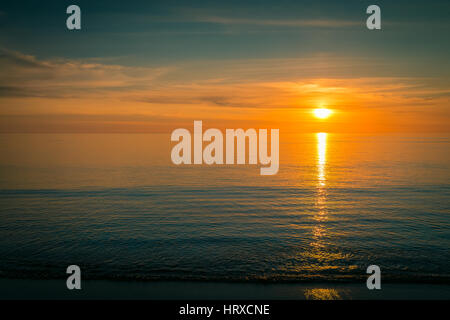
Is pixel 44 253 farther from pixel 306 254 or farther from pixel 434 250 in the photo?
pixel 434 250

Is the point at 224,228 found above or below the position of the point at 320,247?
above

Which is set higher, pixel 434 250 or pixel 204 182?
pixel 204 182

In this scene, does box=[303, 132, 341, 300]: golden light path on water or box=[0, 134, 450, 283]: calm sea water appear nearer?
box=[303, 132, 341, 300]: golden light path on water

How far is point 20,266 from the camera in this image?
13.3 meters

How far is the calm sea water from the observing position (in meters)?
13.3

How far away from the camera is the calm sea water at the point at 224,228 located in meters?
13.3

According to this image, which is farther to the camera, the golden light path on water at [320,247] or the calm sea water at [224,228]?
the calm sea water at [224,228]

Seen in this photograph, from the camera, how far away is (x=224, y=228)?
18.8 metres

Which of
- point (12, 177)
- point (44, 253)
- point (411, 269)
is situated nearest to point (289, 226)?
point (411, 269)

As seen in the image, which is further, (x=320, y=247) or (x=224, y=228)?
(x=224, y=228)

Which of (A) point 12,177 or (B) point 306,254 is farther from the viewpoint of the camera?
(A) point 12,177

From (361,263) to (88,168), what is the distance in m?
38.2
